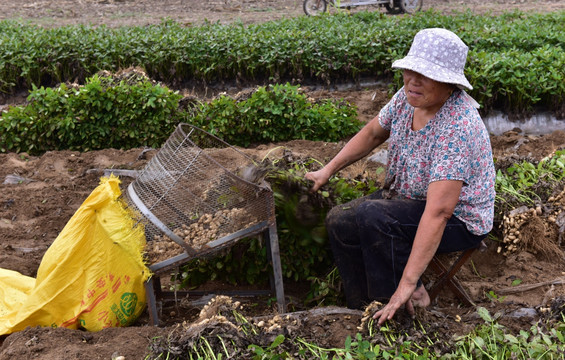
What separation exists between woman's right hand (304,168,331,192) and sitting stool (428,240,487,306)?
731 millimetres

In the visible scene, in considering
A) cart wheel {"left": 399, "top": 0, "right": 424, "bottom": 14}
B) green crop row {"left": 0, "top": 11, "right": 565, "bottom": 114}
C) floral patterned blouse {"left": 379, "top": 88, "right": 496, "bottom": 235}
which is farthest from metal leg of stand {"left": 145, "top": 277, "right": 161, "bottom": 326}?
cart wheel {"left": 399, "top": 0, "right": 424, "bottom": 14}

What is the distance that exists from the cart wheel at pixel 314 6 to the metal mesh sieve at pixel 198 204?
1174 centimetres

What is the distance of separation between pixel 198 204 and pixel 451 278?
1.42 m

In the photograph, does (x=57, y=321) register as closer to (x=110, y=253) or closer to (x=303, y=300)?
(x=110, y=253)

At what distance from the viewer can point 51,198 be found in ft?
17.2

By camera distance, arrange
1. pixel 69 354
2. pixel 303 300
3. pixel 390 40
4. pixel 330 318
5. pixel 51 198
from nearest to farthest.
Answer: pixel 69 354, pixel 330 318, pixel 303 300, pixel 51 198, pixel 390 40

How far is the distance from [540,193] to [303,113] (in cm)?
278

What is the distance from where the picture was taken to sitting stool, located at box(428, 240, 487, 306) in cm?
342

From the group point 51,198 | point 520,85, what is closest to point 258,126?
point 51,198

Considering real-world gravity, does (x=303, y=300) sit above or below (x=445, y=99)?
below

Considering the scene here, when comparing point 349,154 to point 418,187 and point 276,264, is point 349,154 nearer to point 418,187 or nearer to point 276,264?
point 418,187

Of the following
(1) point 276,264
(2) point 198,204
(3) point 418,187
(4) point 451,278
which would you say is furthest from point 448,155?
(2) point 198,204

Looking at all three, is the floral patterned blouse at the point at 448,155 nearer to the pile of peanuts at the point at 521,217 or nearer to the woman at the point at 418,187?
the woman at the point at 418,187

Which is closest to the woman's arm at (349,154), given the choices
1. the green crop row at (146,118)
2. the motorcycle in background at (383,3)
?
the green crop row at (146,118)
